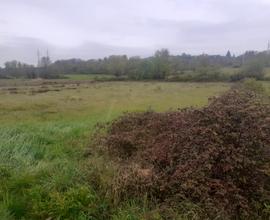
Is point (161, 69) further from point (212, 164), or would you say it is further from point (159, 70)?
point (212, 164)

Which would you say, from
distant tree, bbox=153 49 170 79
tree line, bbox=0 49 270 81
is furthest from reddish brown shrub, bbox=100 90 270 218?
distant tree, bbox=153 49 170 79

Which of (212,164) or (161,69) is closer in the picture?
(212,164)

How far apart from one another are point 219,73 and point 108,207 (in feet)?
216

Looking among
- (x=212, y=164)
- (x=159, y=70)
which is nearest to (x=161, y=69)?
(x=159, y=70)

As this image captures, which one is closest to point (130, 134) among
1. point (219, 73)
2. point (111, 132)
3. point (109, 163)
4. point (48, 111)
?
point (111, 132)

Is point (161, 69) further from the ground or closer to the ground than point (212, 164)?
closer to the ground

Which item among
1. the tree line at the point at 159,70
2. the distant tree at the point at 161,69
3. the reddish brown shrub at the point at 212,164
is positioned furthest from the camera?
the distant tree at the point at 161,69

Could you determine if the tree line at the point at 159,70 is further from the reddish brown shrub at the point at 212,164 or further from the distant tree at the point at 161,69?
the reddish brown shrub at the point at 212,164

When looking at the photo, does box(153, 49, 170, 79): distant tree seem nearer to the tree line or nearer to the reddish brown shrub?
the tree line

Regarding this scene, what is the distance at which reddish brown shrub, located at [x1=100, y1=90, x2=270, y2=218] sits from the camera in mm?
5133

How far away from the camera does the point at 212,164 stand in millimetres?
5508

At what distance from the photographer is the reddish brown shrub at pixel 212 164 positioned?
5.13 meters

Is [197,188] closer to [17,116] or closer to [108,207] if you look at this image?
[108,207]

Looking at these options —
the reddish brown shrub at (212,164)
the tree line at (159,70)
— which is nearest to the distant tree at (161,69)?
the tree line at (159,70)
